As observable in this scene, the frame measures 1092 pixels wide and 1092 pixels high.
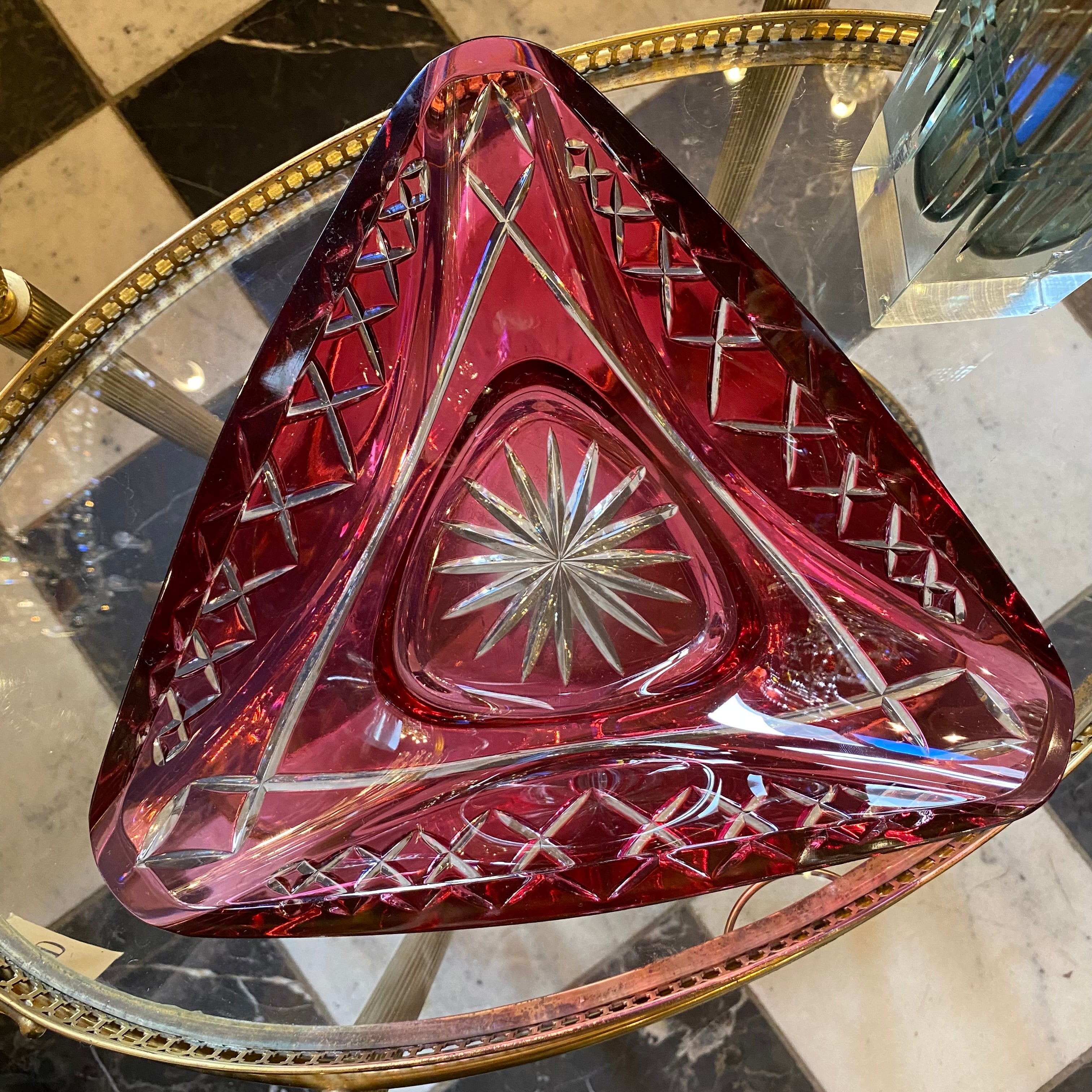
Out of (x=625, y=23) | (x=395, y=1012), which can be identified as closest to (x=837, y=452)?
(x=395, y=1012)

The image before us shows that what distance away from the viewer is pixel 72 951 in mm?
484

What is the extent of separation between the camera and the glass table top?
1.70 ft

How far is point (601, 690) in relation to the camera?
40cm

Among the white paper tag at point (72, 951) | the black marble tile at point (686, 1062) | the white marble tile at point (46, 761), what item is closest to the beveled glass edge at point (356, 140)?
the white marble tile at point (46, 761)

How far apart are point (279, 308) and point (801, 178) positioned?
1.11 feet

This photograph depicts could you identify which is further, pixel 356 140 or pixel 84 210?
pixel 84 210

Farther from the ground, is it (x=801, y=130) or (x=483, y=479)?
(x=801, y=130)

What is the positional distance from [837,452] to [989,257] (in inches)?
7.6

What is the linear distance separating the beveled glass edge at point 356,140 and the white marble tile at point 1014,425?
181 millimetres

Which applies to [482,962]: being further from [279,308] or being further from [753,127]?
[753,127]

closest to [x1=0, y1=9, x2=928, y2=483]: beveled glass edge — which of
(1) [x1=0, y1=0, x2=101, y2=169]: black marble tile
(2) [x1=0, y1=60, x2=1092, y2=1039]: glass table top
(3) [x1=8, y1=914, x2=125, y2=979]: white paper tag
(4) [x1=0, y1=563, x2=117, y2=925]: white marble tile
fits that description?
(2) [x1=0, y1=60, x2=1092, y2=1039]: glass table top

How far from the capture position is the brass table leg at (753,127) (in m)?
0.54

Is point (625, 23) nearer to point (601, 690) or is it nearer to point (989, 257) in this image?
point (989, 257)

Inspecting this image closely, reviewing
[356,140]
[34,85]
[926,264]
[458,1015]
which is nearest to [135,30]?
[34,85]
